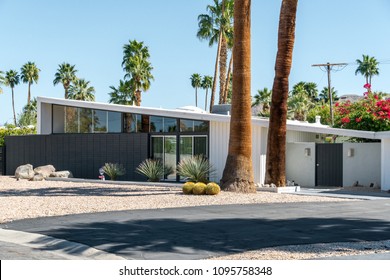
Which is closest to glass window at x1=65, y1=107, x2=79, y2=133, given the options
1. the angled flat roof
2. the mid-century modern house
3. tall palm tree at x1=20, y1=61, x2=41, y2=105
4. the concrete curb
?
the mid-century modern house

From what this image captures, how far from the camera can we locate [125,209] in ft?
55.4

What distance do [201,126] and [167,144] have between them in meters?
2.07

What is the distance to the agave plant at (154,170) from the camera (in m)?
27.7

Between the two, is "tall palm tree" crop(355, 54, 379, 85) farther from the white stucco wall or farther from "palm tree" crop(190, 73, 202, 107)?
the white stucco wall

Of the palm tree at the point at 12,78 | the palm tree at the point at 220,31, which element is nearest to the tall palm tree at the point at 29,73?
the palm tree at the point at 12,78

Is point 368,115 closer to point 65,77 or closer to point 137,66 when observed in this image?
point 137,66

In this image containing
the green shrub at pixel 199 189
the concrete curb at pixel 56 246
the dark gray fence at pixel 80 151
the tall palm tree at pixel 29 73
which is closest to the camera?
the concrete curb at pixel 56 246

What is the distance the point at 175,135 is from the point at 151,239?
17581 mm

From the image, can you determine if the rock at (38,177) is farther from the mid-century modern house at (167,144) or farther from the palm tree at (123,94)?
the palm tree at (123,94)

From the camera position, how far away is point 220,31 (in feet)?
155

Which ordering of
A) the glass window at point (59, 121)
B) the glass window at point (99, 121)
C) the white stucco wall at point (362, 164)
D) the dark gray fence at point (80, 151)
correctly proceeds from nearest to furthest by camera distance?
1. the white stucco wall at point (362, 164)
2. the dark gray fence at point (80, 151)
3. the glass window at point (99, 121)
4. the glass window at point (59, 121)

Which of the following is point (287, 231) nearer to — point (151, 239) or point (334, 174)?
point (151, 239)

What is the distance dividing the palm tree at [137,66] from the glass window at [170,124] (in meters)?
22.7
